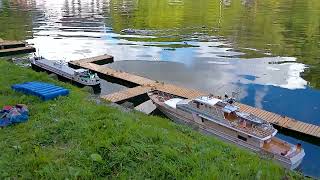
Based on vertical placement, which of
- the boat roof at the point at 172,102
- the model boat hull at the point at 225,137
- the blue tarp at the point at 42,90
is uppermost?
the blue tarp at the point at 42,90

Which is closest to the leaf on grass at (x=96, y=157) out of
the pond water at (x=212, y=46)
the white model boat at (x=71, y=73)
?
the pond water at (x=212, y=46)

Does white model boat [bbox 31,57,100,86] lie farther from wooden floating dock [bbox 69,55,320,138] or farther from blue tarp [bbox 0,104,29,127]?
blue tarp [bbox 0,104,29,127]

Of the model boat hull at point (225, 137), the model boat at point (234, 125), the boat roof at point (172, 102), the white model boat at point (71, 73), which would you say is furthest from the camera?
the white model boat at point (71, 73)

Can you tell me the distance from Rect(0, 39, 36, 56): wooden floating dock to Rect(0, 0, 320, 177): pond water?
1950 mm

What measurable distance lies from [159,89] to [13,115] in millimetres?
21056

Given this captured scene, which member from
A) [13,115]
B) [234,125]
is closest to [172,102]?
[234,125]

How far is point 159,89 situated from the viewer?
3528cm

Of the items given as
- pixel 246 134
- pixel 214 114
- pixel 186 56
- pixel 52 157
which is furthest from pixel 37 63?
pixel 52 157

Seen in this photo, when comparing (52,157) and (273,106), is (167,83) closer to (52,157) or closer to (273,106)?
(273,106)

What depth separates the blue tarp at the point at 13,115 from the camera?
15.0 meters

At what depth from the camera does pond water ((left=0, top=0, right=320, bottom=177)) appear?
1404 inches

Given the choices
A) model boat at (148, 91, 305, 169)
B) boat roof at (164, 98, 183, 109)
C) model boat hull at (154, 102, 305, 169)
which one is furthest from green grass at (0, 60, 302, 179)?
boat roof at (164, 98, 183, 109)

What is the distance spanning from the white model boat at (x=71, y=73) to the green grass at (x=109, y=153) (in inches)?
803

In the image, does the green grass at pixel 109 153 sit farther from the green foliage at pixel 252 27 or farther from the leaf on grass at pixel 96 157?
the green foliage at pixel 252 27
